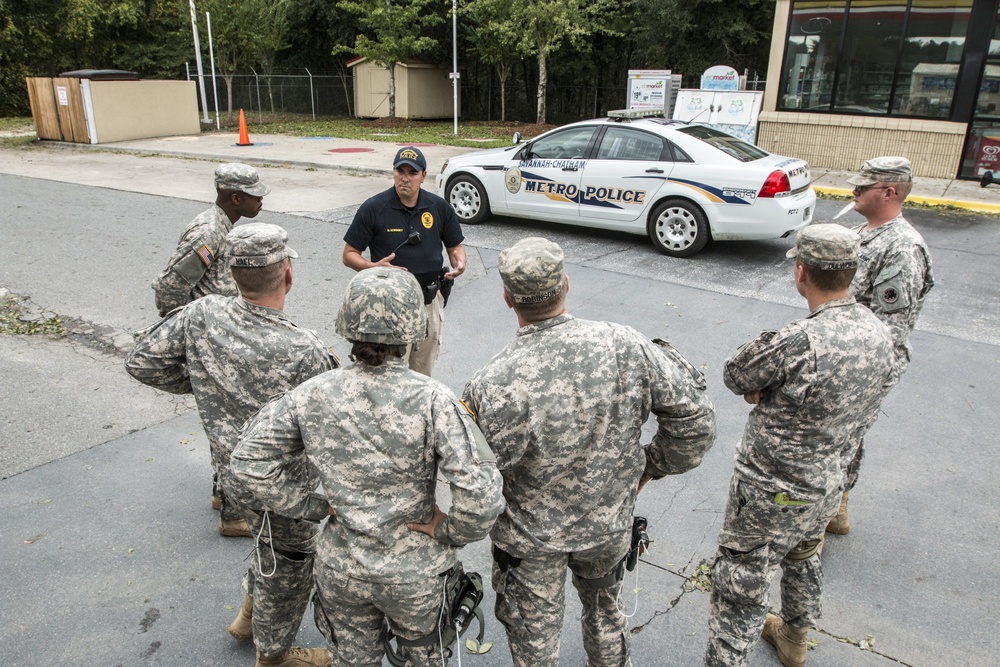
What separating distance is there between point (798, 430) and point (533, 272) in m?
1.24

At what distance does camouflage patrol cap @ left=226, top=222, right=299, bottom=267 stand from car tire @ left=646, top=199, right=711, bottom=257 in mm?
6853

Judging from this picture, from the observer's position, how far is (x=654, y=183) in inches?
350

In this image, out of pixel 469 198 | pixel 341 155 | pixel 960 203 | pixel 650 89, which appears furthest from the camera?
pixel 341 155

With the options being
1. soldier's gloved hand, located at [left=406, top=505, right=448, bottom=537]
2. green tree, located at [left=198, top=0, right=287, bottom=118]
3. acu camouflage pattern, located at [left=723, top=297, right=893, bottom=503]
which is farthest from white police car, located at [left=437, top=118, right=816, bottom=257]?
green tree, located at [left=198, top=0, right=287, bottom=118]

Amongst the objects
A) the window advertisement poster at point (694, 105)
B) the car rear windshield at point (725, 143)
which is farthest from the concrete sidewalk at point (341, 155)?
the car rear windshield at point (725, 143)

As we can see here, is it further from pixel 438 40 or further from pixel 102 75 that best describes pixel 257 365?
pixel 438 40

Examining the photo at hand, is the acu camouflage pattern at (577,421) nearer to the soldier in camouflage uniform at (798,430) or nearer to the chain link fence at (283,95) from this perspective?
the soldier in camouflage uniform at (798,430)

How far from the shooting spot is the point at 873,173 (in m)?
3.74

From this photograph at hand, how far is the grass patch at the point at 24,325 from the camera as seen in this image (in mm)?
6516

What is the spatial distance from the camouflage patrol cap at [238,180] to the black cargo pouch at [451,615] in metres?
2.42

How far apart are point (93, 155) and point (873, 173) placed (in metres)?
18.0

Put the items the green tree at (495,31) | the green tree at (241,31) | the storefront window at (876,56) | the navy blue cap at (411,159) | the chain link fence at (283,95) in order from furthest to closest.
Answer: the chain link fence at (283,95)
the green tree at (241,31)
the green tree at (495,31)
the storefront window at (876,56)
the navy blue cap at (411,159)

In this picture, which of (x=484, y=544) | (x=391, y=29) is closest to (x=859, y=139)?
(x=484, y=544)

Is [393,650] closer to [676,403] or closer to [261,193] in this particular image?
[676,403]
